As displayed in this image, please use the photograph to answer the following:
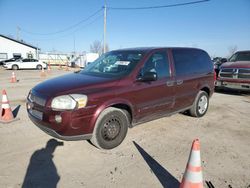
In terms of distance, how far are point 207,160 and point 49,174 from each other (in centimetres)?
262

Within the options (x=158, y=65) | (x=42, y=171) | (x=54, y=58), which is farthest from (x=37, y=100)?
(x=54, y=58)

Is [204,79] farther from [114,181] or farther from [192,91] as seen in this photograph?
[114,181]

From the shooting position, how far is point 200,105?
20.5 ft

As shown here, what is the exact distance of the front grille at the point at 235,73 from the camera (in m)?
9.50

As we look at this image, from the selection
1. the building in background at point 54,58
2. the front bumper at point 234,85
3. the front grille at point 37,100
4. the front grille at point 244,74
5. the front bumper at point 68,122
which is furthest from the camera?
the building in background at point 54,58

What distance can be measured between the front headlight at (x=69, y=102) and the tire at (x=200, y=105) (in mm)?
3557

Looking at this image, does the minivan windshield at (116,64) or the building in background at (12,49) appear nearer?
the minivan windshield at (116,64)

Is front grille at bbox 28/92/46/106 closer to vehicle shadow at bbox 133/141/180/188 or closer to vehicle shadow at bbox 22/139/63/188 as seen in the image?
vehicle shadow at bbox 22/139/63/188

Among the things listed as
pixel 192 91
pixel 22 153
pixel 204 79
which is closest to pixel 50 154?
pixel 22 153

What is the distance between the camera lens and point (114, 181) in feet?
10.2

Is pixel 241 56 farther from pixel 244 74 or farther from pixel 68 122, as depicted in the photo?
pixel 68 122

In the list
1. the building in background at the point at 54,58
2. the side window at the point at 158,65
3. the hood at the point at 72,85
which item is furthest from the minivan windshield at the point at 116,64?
the building in background at the point at 54,58

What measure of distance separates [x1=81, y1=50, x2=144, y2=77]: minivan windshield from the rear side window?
1115 millimetres

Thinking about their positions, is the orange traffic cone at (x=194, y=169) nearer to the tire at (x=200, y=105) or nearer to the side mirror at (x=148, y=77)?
the side mirror at (x=148, y=77)
